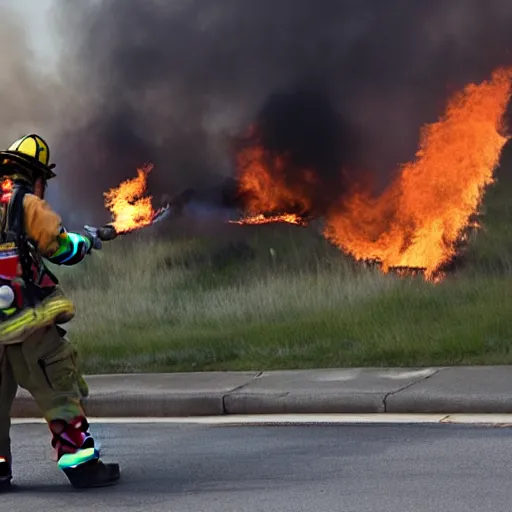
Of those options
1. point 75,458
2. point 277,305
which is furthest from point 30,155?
point 277,305

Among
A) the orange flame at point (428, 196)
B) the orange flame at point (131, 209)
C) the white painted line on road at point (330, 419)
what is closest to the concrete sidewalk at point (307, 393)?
the white painted line on road at point (330, 419)

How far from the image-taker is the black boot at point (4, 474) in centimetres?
627

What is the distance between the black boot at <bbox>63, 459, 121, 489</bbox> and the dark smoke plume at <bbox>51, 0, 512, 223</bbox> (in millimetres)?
11180

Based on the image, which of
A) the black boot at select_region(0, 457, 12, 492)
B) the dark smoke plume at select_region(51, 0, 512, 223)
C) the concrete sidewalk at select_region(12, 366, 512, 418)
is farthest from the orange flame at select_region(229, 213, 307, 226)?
the black boot at select_region(0, 457, 12, 492)

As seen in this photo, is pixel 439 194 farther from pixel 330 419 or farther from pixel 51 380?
pixel 51 380

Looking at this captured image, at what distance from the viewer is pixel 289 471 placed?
6.42m

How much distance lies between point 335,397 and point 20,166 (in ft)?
10.2

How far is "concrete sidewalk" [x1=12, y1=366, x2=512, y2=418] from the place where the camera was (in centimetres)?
818

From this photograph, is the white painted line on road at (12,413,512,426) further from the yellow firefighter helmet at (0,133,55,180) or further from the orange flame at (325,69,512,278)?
the orange flame at (325,69,512,278)

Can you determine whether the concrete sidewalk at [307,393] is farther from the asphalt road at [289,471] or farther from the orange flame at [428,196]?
the orange flame at [428,196]

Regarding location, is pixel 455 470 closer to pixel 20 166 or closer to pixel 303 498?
pixel 303 498

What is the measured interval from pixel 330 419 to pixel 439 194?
7.01 m

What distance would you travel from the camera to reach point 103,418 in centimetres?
900

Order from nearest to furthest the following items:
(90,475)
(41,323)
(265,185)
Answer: (41,323) → (90,475) → (265,185)
